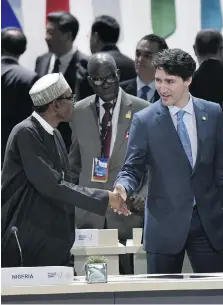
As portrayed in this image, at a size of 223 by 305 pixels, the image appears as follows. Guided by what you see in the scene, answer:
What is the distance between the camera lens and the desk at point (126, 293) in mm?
3729

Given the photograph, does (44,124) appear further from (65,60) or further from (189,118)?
(65,60)

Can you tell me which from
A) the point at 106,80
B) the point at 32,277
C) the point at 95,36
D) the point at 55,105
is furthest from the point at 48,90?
the point at 95,36

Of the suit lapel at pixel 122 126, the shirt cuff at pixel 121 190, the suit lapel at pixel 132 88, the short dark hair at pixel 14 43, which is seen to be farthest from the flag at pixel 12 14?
the shirt cuff at pixel 121 190

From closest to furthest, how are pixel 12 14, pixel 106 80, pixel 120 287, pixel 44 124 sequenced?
pixel 120 287 → pixel 44 124 → pixel 106 80 → pixel 12 14

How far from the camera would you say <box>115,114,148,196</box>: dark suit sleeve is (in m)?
4.47

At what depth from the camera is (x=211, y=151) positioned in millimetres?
4469

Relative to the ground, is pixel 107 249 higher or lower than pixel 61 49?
lower

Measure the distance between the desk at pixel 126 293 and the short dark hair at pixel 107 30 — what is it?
322 cm

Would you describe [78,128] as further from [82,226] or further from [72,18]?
[72,18]

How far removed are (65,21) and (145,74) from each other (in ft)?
3.32

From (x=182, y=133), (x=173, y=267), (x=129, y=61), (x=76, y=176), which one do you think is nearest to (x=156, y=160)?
(x=182, y=133)

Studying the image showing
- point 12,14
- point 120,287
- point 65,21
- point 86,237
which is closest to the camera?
point 120,287

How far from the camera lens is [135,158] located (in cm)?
447

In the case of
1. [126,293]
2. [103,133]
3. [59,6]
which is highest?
[59,6]
